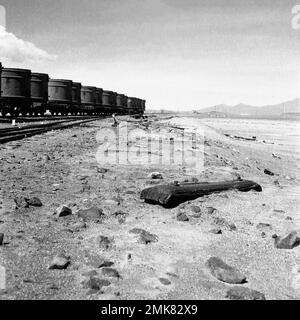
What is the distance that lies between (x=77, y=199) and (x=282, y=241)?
2.81 metres

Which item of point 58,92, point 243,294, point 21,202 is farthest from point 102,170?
point 58,92

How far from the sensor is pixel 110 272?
9.63 feet

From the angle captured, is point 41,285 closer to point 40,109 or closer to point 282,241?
point 282,241

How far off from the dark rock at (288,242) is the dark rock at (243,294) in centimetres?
116

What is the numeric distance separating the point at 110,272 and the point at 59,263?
0.47 metres

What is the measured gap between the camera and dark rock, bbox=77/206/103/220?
4.20m

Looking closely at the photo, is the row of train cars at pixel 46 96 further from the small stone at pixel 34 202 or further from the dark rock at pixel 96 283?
the dark rock at pixel 96 283

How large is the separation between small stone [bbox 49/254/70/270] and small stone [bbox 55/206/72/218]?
112 centimetres

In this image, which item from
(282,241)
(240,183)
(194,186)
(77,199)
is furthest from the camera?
(240,183)

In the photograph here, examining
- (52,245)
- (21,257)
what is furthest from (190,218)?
(21,257)

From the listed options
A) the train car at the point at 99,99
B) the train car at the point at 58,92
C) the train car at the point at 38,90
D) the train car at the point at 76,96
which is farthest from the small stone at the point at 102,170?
the train car at the point at 99,99

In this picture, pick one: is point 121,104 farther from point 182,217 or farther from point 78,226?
point 78,226

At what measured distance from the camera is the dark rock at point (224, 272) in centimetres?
297

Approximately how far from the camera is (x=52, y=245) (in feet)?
11.0
